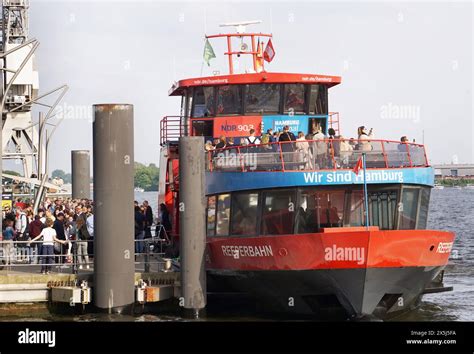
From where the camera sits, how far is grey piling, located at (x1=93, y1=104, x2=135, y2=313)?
24.8m

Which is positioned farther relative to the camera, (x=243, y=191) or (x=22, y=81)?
(x=22, y=81)

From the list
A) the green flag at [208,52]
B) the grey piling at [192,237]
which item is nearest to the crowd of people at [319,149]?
the grey piling at [192,237]

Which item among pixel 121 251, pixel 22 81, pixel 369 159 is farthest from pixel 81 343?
pixel 22 81

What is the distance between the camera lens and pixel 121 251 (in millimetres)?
24828

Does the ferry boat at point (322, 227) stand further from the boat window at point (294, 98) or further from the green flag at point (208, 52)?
the green flag at point (208, 52)

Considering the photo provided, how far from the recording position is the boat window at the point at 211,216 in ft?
86.5

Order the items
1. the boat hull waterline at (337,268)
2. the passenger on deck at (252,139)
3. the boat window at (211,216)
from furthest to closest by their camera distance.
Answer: the passenger on deck at (252,139), the boat window at (211,216), the boat hull waterline at (337,268)

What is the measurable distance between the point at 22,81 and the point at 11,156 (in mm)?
5907

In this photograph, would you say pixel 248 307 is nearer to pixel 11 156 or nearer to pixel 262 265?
pixel 262 265

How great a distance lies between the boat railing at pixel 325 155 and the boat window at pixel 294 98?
440cm

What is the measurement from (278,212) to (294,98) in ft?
19.1

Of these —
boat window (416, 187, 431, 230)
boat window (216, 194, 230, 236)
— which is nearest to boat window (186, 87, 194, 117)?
boat window (216, 194, 230, 236)

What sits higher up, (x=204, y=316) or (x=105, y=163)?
(x=105, y=163)

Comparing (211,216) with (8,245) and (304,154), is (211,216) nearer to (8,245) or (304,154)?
(304,154)
